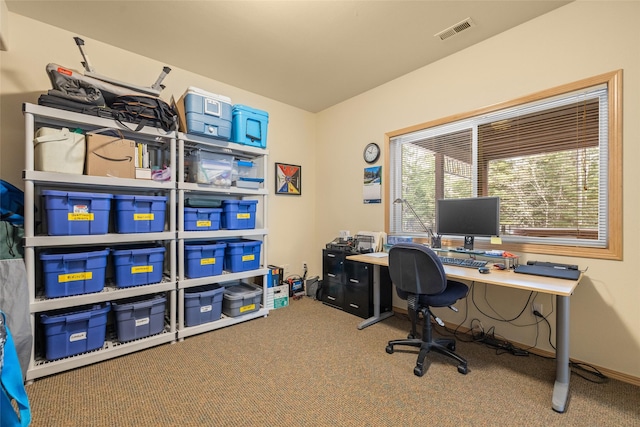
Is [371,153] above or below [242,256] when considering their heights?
above

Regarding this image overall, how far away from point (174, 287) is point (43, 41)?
2392 millimetres

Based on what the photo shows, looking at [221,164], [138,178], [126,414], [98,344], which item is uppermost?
[221,164]

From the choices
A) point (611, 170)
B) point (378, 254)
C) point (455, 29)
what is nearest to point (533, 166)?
point (611, 170)

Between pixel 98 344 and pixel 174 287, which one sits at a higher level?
pixel 174 287

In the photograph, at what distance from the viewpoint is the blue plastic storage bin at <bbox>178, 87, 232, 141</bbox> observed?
8.45 feet

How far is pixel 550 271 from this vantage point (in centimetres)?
204

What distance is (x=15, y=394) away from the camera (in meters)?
0.96

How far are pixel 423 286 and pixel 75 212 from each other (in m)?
2.64

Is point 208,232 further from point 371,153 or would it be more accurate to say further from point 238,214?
point 371,153

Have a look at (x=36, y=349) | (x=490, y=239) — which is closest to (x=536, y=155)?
(x=490, y=239)

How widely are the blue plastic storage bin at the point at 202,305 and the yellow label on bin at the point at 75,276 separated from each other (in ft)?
2.48

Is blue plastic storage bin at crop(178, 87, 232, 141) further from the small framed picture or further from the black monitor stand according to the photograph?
the black monitor stand

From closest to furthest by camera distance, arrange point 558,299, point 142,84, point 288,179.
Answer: point 558,299 < point 142,84 < point 288,179

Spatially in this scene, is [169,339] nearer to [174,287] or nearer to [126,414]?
[174,287]
